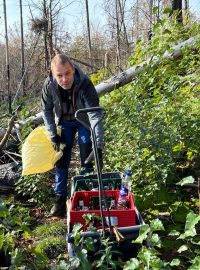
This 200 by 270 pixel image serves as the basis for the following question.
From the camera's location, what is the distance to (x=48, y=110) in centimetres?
379

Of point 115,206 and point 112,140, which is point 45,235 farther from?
point 112,140

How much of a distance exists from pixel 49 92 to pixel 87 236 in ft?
6.23

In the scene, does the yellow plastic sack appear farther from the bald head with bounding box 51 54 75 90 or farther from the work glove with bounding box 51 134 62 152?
the bald head with bounding box 51 54 75 90

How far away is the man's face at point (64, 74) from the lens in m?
3.27

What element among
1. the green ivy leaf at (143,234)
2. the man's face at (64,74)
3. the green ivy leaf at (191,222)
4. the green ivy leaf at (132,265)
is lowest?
the green ivy leaf at (132,265)

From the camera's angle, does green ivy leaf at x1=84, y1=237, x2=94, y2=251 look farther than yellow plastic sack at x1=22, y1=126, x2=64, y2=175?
No

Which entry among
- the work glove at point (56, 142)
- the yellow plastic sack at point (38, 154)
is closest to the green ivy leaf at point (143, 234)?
the yellow plastic sack at point (38, 154)

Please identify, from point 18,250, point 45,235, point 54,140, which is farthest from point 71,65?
point 18,250

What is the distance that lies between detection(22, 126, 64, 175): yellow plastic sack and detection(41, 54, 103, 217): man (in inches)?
3.1

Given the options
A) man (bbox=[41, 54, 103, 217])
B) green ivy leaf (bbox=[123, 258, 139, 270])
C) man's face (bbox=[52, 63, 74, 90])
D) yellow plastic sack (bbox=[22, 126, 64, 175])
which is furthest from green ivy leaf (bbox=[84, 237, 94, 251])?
man's face (bbox=[52, 63, 74, 90])

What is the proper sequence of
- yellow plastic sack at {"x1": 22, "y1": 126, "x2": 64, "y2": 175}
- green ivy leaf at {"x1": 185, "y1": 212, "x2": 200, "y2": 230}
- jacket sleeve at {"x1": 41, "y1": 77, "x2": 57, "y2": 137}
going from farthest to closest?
1. jacket sleeve at {"x1": 41, "y1": 77, "x2": 57, "y2": 137}
2. yellow plastic sack at {"x1": 22, "y1": 126, "x2": 64, "y2": 175}
3. green ivy leaf at {"x1": 185, "y1": 212, "x2": 200, "y2": 230}

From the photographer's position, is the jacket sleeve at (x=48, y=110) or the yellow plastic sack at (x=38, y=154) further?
the jacket sleeve at (x=48, y=110)

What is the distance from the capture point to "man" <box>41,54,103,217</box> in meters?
3.34

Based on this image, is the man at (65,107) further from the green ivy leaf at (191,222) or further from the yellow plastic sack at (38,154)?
the green ivy leaf at (191,222)
